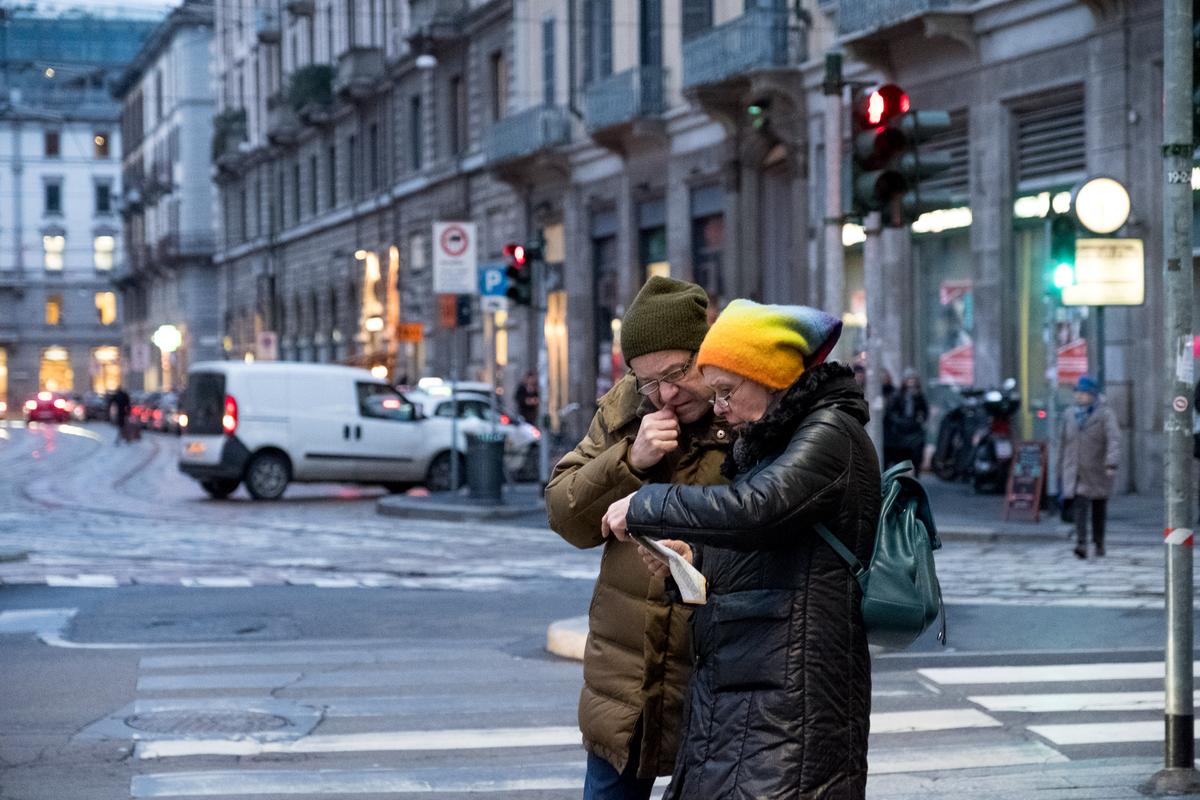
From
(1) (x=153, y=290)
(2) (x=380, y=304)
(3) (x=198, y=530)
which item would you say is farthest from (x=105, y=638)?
(1) (x=153, y=290)

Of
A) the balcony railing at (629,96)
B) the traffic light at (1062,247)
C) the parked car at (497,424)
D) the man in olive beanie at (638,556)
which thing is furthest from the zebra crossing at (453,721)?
the balcony railing at (629,96)

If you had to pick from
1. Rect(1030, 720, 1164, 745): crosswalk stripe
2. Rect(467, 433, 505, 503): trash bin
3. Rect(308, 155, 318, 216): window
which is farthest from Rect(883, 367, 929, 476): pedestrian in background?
Rect(308, 155, 318, 216): window

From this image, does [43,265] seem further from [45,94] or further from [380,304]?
[380,304]

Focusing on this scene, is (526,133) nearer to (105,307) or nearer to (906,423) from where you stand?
(906,423)

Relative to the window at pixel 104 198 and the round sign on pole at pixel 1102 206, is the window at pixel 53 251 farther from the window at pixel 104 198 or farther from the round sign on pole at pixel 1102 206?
the round sign on pole at pixel 1102 206

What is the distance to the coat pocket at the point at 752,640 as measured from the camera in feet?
12.6

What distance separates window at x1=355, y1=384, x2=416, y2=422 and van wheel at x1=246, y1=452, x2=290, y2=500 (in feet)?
4.42

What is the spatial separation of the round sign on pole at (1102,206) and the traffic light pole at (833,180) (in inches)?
69.3

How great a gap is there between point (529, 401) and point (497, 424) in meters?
6.97

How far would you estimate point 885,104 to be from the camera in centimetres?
1234

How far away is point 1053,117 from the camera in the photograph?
23.9 meters

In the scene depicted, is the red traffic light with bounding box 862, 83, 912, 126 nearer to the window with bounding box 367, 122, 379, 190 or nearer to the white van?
the white van

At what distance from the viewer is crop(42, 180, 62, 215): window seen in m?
112

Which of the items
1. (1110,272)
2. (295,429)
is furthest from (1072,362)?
(295,429)
